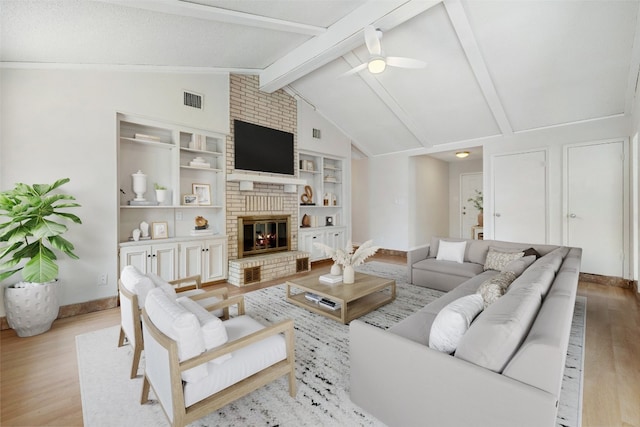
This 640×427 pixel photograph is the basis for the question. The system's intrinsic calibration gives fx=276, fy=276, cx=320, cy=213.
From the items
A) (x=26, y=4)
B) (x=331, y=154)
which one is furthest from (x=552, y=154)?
(x=26, y=4)

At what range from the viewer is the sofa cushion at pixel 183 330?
4.41ft

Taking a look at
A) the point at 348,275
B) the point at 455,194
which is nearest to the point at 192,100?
the point at 348,275

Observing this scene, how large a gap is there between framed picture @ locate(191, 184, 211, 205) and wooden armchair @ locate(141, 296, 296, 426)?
10.3 ft

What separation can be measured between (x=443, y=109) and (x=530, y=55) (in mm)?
1504

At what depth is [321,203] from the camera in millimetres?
6395

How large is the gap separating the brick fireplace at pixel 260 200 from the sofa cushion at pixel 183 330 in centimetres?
294

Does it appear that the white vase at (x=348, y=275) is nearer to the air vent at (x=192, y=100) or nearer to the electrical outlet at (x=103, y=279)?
the electrical outlet at (x=103, y=279)

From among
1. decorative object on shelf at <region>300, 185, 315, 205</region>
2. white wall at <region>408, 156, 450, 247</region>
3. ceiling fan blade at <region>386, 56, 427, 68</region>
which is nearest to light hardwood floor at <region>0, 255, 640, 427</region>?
ceiling fan blade at <region>386, 56, 427, 68</region>

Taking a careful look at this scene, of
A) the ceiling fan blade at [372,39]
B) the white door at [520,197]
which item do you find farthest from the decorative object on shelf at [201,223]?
the white door at [520,197]

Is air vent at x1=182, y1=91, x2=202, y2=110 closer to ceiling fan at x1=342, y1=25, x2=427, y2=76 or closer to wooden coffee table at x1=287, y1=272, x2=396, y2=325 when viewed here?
ceiling fan at x1=342, y1=25, x2=427, y2=76

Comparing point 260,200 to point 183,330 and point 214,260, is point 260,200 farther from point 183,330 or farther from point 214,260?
point 183,330

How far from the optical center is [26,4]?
2.25 metres

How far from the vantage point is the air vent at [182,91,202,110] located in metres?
4.12

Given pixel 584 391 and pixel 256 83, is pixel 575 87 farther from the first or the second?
pixel 256 83
